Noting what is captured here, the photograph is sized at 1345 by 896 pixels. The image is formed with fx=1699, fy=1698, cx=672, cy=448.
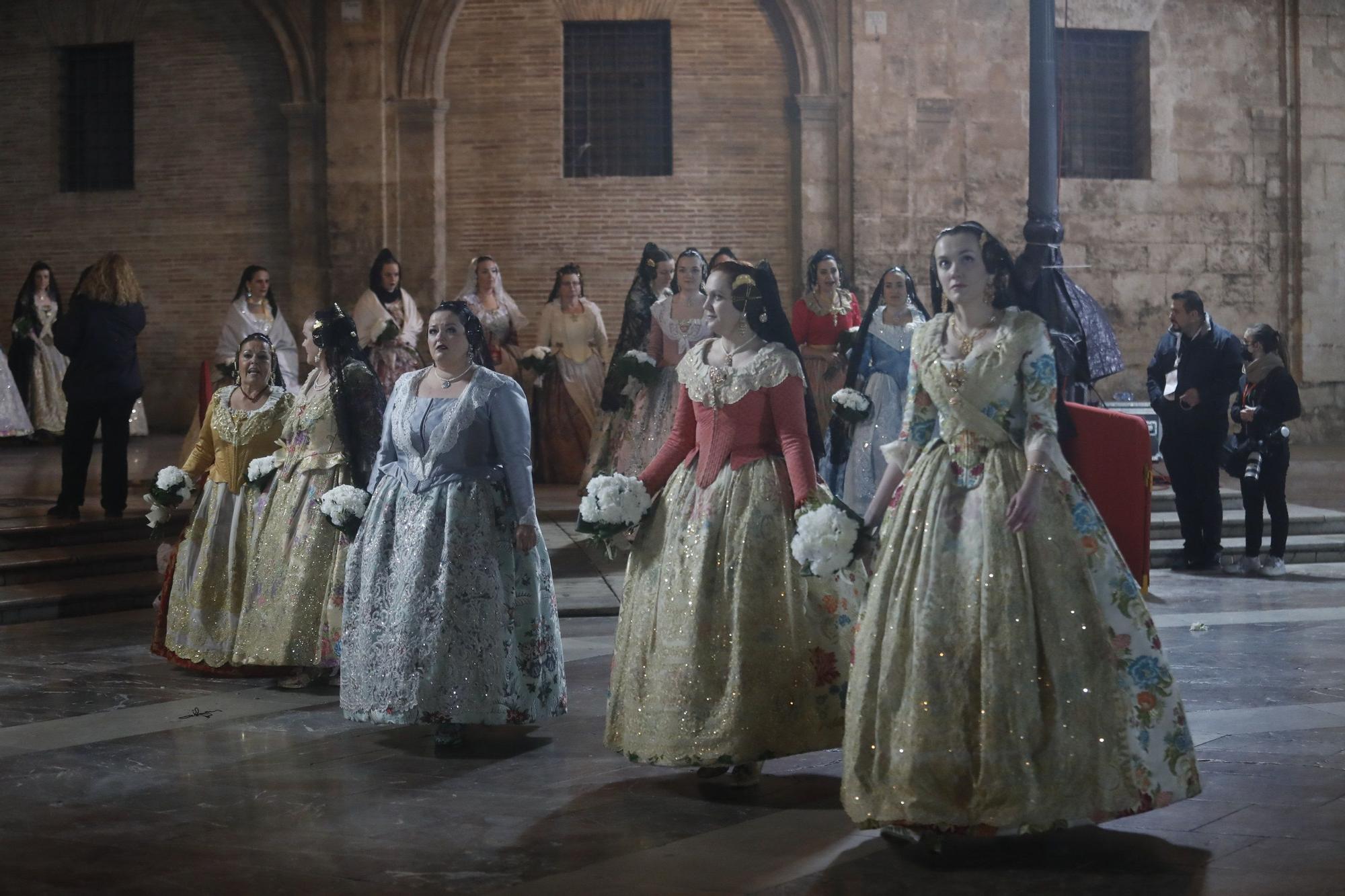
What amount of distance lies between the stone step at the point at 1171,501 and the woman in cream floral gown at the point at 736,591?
7.29 meters

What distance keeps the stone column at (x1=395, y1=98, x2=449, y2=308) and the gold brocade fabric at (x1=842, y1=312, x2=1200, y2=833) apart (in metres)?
12.9

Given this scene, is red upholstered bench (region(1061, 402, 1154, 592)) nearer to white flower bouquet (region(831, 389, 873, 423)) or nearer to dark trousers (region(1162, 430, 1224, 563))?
white flower bouquet (region(831, 389, 873, 423))

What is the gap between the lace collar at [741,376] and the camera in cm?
525

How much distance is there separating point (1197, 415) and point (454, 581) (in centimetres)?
606

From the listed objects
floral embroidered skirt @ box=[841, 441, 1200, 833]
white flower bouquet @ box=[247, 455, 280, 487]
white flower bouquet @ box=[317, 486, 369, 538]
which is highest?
white flower bouquet @ box=[247, 455, 280, 487]

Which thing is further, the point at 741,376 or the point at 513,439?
the point at 513,439

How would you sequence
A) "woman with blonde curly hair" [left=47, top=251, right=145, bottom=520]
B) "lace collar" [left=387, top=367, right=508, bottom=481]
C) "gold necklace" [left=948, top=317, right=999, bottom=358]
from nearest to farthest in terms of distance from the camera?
"gold necklace" [left=948, top=317, right=999, bottom=358], "lace collar" [left=387, top=367, right=508, bottom=481], "woman with blonde curly hair" [left=47, top=251, right=145, bottom=520]

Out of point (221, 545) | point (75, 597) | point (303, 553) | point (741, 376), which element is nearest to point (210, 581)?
point (221, 545)

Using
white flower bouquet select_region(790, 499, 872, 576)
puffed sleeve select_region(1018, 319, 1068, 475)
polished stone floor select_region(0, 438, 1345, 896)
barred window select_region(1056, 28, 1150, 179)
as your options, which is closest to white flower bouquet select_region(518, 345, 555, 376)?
polished stone floor select_region(0, 438, 1345, 896)

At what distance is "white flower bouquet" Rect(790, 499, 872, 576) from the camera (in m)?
4.61

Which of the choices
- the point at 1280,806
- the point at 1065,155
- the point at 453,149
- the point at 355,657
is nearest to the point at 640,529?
the point at 355,657

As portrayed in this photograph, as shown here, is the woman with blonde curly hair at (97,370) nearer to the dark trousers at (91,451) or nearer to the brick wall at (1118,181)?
the dark trousers at (91,451)

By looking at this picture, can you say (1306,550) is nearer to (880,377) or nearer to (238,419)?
(880,377)

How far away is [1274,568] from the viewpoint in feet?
33.6
